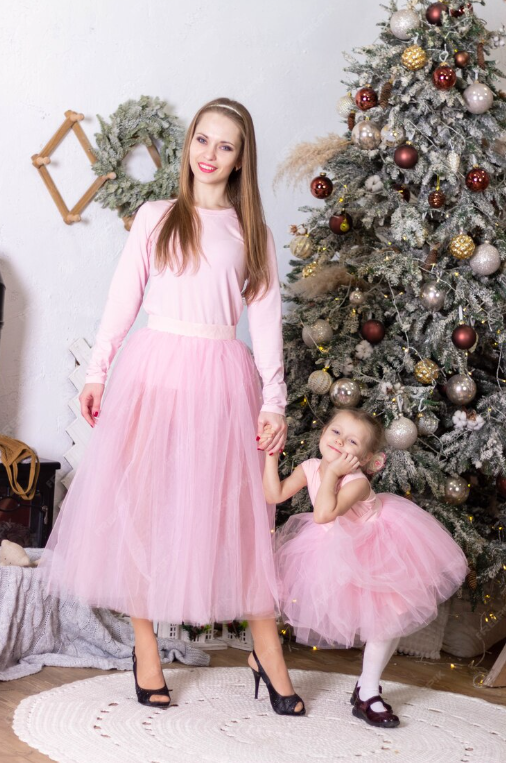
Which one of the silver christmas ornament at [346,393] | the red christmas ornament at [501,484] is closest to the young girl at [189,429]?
the silver christmas ornament at [346,393]

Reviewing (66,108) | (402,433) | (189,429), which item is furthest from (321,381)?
(66,108)

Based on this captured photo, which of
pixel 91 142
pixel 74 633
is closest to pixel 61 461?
pixel 74 633

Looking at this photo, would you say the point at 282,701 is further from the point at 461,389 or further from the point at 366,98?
the point at 366,98

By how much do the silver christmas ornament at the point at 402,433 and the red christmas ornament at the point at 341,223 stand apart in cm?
65

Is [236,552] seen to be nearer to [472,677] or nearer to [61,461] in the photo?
[472,677]

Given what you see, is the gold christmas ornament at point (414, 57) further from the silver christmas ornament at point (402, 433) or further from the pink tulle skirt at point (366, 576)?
the pink tulle skirt at point (366, 576)

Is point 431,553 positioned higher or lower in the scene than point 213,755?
higher

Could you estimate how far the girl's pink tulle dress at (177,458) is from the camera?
2.01m

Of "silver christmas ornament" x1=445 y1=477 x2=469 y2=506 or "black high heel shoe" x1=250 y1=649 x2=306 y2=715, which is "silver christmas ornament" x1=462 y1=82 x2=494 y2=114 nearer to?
"silver christmas ornament" x1=445 y1=477 x2=469 y2=506

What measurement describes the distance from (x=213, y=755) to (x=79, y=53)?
234cm

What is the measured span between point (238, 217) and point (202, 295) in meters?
0.25

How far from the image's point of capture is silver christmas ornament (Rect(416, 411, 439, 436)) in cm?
Answer: 269

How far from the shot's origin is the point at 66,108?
121 inches

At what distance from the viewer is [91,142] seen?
312cm
